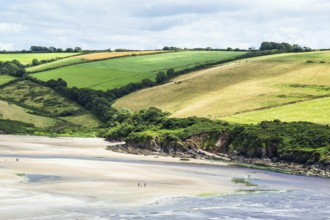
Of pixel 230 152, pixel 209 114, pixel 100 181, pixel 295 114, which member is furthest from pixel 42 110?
pixel 100 181

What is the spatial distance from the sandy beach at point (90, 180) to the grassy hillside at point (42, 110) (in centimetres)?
6285

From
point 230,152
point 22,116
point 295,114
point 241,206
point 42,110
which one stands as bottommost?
point 241,206

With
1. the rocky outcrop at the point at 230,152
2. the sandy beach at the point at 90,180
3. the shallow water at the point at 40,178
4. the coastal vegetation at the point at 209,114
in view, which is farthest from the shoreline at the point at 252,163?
the shallow water at the point at 40,178

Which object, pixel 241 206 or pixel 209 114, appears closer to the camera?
pixel 241 206

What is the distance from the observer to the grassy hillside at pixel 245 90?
13825 centimetres

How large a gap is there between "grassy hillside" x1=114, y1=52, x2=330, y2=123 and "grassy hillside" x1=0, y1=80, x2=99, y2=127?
1418 centimetres

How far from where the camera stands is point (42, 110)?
181250 millimetres

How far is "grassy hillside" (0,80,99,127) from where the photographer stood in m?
168

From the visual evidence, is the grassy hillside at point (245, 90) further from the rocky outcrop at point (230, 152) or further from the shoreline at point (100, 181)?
the shoreline at point (100, 181)

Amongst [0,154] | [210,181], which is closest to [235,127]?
[210,181]

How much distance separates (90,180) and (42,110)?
121 metres

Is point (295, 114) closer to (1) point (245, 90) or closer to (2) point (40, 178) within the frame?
(1) point (245, 90)

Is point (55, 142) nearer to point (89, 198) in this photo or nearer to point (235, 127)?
point (235, 127)

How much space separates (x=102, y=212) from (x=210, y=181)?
27025 mm
